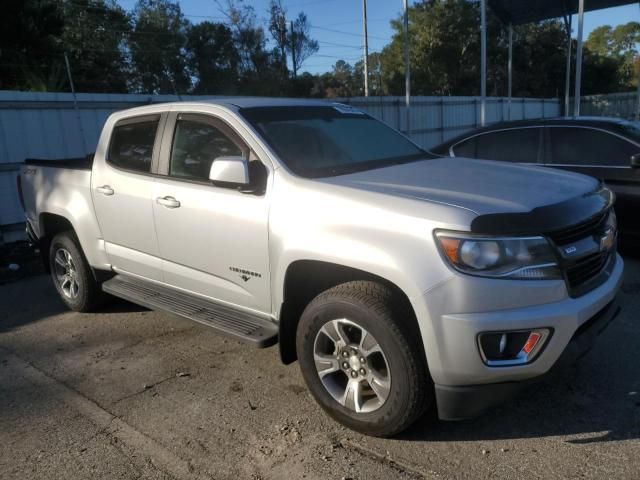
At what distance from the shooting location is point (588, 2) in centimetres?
1515

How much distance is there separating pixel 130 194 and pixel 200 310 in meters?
1.16

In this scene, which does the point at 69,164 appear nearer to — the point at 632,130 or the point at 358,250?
the point at 358,250

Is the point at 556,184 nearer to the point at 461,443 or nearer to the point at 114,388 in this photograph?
the point at 461,443

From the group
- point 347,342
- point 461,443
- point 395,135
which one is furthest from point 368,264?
point 395,135

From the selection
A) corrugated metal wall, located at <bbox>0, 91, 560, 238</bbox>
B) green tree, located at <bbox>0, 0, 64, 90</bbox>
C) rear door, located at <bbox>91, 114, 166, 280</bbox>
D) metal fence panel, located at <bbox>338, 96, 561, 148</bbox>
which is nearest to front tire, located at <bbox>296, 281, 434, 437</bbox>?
rear door, located at <bbox>91, 114, 166, 280</bbox>

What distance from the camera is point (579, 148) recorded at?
615 cm

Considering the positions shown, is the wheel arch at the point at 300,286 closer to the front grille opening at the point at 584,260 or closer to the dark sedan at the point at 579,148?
the front grille opening at the point at 584,260

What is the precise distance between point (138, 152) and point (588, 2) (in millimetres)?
15051

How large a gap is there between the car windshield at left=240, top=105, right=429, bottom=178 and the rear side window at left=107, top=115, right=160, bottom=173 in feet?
3.26

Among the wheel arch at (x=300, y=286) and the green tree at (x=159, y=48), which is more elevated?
the green tree at (x=159, y=48)

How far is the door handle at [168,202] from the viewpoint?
3859 mm

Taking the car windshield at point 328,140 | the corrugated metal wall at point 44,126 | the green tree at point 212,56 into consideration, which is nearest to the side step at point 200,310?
the car windshield at point 328,140

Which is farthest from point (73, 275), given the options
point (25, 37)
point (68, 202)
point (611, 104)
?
point (611, 104)

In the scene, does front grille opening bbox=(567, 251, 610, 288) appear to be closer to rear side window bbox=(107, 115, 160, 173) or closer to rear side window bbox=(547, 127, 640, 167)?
rear side window bbox=(107, 115, 160, 173)
